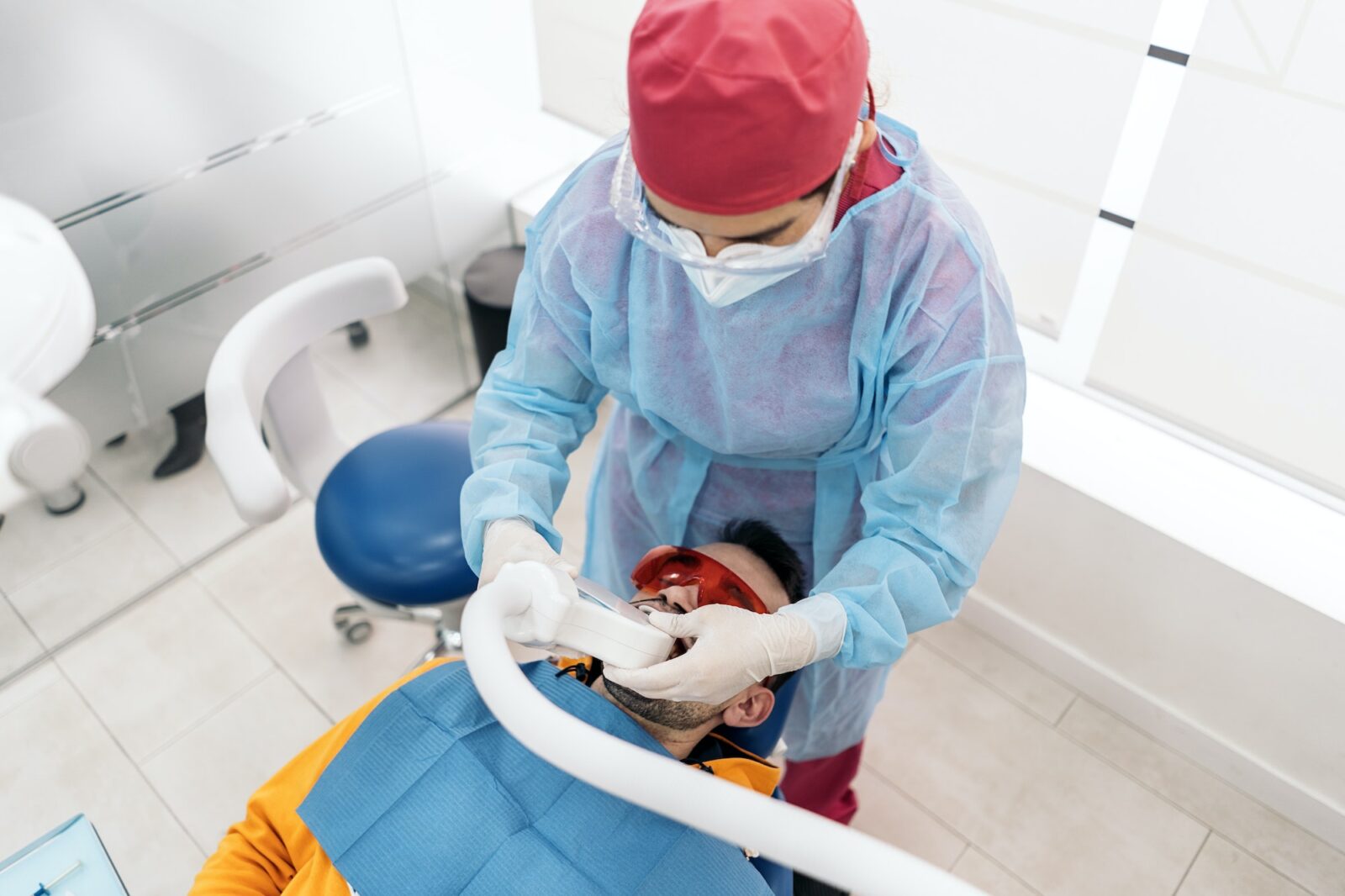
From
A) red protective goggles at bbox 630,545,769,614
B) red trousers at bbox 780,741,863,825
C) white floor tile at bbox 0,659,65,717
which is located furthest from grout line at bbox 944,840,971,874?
white floor tile at bbox 0,659,65,717

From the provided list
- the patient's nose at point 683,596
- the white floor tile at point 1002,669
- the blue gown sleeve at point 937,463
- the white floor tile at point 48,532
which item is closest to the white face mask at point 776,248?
the blue gown sleeve at point 937,463

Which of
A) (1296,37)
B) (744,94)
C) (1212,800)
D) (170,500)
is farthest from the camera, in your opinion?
(170,500)

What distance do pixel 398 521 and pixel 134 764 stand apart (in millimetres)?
859

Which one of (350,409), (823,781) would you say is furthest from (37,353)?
(350,409)

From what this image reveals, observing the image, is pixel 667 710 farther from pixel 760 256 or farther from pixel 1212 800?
pixel 1212 800

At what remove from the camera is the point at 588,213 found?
116 centimetres

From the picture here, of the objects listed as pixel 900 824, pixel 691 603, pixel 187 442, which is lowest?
pixel 900 824

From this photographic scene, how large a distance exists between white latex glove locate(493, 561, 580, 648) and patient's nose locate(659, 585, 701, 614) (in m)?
0.30

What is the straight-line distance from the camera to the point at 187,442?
8.48ft

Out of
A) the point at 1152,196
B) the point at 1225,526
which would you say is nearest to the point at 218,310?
the point at 1152,196

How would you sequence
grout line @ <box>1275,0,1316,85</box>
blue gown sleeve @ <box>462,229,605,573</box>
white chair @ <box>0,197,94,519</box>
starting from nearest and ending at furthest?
white chair @ <box>0,197,94,519</box> < blue gown sleeve @ <box>462,229,605,573</box> < grout line @ <box>1275,0,1316,85</box>

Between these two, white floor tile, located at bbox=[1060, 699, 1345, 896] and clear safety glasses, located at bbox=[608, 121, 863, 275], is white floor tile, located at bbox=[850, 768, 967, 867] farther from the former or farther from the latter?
clear safety glasses, located at bbox=[608, 121, 863, 275]

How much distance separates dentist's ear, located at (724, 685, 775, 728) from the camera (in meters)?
1.34

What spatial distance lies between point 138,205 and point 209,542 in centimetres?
89
